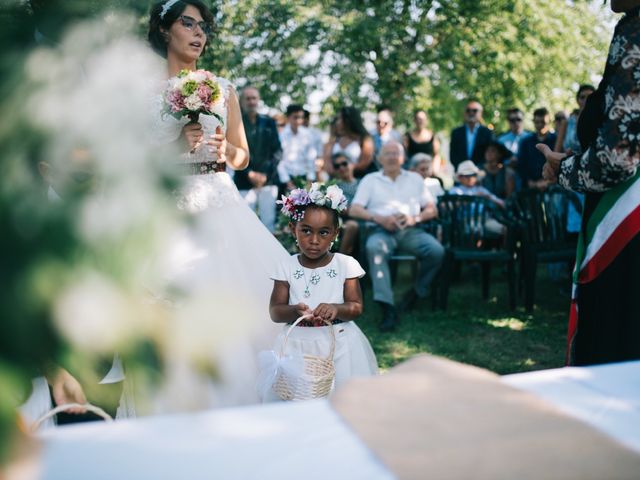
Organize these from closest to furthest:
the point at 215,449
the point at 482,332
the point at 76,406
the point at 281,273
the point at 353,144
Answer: the point at 215,449 → the point at 76,406 → the point at 281,273 → the point at 482,332 → the point at 353,144

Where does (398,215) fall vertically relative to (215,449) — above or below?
above

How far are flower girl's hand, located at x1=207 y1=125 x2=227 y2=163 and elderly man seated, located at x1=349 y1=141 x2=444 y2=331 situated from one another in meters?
3.23

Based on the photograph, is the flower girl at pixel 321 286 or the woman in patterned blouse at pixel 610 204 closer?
the woman in patterned blouse at pixel 610 204

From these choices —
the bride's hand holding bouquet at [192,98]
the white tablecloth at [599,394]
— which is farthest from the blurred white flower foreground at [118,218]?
the bride's hand holding bouquet at [192,98]

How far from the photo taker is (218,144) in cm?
353

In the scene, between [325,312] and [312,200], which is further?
[312,200]

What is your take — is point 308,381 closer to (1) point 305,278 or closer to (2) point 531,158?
(1) point 305,278

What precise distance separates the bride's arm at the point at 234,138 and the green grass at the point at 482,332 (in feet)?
6.93

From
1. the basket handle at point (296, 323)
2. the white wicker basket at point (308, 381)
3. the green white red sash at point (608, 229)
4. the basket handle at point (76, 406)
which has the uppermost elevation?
the green white red sash at point (608, 229)

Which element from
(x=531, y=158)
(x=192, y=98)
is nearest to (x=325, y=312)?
(x=192, y=98)

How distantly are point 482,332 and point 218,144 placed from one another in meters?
3.50

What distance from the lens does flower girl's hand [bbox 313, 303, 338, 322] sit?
3189mm

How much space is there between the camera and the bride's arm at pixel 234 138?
3.77 metres

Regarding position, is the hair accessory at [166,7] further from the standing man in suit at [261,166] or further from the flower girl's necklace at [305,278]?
the standing man in suit at [261,166]
